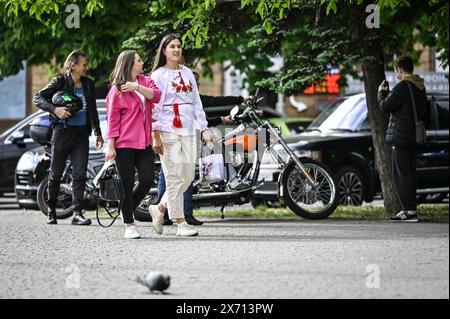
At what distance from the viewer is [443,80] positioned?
31.0 metres

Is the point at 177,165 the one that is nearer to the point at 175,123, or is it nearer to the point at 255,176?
the point at 175,123

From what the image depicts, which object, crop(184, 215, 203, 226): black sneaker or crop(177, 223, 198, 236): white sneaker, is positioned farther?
crop(184, 215, 203, 226): black sneaker

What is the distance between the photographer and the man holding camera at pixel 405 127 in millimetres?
13531

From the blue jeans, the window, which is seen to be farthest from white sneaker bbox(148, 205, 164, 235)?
the window

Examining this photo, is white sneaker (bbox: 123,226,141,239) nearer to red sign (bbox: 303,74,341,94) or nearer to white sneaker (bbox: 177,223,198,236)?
white sneaker (bbox: 177,223,198,236)

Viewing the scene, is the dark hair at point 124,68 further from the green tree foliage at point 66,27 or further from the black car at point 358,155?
the black car at point 358,155

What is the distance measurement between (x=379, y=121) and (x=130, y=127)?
178 inches

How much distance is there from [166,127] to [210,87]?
87.1 feet

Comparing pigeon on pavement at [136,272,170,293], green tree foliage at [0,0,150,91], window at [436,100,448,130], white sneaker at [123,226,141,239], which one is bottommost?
white sneaker at [123,226,141,239]

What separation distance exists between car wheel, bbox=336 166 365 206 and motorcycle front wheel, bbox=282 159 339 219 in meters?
3.80

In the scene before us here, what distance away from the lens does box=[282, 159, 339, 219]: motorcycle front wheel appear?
45.1ft
